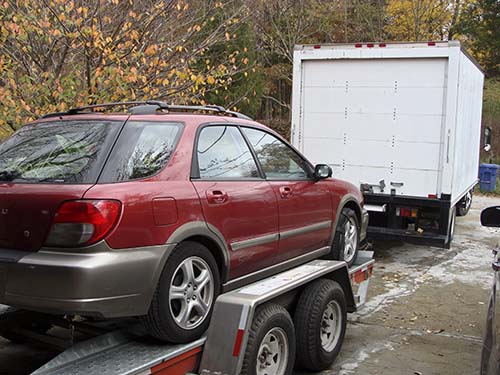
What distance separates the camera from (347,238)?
573 centimetres

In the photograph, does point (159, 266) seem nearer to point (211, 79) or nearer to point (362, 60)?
point (211, 79)

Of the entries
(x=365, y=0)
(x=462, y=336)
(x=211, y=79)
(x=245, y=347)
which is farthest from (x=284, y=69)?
(x=245, y=347)

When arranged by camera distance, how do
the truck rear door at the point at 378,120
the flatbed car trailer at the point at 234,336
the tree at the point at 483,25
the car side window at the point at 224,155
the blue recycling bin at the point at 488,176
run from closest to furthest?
the flatbed car trailer at the point at 234,336, the car side window at the point at 224,155, the truck rear door at the point at 378,120, the blue recycling bin at the point at 488,176, the tree at the point at 483,25

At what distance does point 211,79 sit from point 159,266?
4.06 metres

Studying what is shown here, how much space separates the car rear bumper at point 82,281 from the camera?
9.59 ft

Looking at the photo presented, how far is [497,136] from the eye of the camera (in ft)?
70.7

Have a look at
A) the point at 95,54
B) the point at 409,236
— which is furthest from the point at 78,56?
the point at 409,236

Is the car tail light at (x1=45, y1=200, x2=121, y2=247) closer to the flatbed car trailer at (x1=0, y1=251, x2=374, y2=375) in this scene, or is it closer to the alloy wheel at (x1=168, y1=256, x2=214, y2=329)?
the alloy wheel at (x1=168, y1=256, x2=214, y2=329)

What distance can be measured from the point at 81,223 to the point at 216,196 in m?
1.03

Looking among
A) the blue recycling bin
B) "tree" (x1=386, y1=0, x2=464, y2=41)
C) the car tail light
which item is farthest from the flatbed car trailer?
"tree" (x1=386, y1=0, x2=464, y2=41)

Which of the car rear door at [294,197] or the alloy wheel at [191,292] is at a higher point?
the car rear door at [294,197]

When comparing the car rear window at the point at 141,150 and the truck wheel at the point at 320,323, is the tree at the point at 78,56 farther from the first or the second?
the truck wheel at the point at 320,323

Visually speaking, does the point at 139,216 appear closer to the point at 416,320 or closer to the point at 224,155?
the point at 224,155

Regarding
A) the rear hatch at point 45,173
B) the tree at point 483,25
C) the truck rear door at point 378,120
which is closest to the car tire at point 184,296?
the rear hatch at point 45,173
